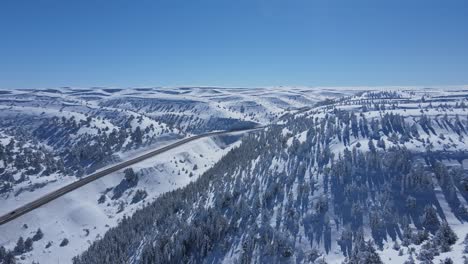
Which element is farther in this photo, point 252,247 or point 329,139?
point 329,139

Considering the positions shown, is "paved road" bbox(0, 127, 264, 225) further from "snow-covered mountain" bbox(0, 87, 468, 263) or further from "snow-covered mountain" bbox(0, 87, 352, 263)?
"snow-covered mountain" bbox(0, 87, 468, 263)

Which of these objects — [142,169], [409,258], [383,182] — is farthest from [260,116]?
[409,258]

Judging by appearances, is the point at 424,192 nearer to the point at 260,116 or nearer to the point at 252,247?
the point at 252,247

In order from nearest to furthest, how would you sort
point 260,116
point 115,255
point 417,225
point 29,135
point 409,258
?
point 409,258 < point 417,225 < point 115,255 < point 29,135 < point 260,116

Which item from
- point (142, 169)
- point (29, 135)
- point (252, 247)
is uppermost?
point (29, 135)

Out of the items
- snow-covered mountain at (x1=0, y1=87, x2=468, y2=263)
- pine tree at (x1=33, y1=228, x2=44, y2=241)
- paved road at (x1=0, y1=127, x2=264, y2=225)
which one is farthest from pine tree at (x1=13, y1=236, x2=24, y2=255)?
paved road at (x1=0, y1=127, x2=264, y2=225)

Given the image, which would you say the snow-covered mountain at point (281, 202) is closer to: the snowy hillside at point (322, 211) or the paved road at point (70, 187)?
the snowy hillside at point (322, 211)

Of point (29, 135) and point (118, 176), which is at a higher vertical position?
point (29, 135)

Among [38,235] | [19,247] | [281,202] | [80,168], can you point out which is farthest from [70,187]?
[281,202]

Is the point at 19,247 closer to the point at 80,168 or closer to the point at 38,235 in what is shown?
the point at 38,235
